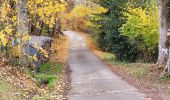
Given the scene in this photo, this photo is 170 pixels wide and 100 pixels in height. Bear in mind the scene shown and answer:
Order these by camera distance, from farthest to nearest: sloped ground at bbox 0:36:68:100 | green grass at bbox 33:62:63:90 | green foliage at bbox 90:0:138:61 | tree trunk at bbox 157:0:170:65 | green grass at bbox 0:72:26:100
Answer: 1. green foliage at bbox 90:0:138:61
2. tree trunk at bbox 157:0:170:65
3. green grass at bbox 33:62:63:90
4. sloped ground at bbox 0:36:68:100
5. green grass at bbox 0:72:26:100

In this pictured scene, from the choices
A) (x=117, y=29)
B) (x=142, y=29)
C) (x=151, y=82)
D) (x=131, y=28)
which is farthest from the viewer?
(x=117, y=29)

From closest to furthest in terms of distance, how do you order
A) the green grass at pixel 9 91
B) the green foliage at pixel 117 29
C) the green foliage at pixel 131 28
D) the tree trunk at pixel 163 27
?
the green grass at pixel 9 91, the tree trunk at pixel 163 27, the green foliage at pixel 131 28, the green foliage at pixel 117 29

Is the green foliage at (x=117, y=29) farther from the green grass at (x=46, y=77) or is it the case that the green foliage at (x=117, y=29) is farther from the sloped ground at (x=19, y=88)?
the sloped ground at (x=19, y=88)

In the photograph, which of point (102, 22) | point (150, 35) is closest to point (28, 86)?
point (150, 35)

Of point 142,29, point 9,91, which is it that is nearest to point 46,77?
point 9,91

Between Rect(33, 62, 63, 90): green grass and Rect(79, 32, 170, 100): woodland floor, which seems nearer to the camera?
Rect(79, 32, 170, 100): woodland floor

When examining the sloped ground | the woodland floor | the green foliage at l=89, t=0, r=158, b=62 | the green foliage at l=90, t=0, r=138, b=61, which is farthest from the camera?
the green foliage at l=90, t=0, r=138, b=61

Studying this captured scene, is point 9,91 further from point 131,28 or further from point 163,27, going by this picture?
point 131,28

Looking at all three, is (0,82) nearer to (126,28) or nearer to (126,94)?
(126,94)

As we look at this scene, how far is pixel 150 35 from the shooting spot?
109 ft

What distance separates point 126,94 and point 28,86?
377cm

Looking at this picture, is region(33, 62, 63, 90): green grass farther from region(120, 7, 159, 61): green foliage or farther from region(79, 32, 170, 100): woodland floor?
region(120, 7, 159, 61): green foliage

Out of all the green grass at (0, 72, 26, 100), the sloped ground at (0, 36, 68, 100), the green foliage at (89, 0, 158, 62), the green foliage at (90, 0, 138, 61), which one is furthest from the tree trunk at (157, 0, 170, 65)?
the green grass at (0, 72, 26, 100)

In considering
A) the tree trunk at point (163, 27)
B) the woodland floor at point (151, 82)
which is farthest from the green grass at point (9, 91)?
the tree trunk at point (163, 27)
